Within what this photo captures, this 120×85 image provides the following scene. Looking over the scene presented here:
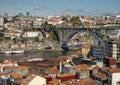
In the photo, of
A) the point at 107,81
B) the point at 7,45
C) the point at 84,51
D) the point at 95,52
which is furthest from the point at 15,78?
the point at 7,45

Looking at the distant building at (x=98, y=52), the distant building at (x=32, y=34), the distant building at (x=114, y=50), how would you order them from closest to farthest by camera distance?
the distant building at (x=114, y=50), the distant building at (x=98, y=52), the distant building at (x=32, y=34)

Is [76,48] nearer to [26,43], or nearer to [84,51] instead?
[26,43]

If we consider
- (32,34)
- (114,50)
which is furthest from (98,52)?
(32,34)

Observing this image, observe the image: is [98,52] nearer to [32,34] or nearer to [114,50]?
[114,50]

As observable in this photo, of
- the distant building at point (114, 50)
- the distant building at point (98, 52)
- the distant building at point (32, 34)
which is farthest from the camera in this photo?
the distant building at point (32, 34)

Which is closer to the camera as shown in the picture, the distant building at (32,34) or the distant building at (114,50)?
the distant building at (114,50)

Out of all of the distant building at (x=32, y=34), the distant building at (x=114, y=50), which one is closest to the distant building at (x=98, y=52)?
the distant building at (x=114, y=50)

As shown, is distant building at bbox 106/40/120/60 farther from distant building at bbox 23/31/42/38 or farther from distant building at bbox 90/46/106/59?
distant building at bbox 23/31/42/38

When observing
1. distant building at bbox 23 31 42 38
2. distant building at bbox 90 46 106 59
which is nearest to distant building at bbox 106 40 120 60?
distant building at bbox 90 46 106 59

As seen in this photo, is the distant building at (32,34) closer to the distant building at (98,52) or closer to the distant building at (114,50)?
the distant building at (98,52)

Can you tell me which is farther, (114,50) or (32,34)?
(32,34)

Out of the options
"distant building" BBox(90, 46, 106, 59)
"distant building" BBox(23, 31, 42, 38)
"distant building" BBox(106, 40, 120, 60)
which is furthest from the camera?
"distant building" BBox(23, 31, 42, 38)
